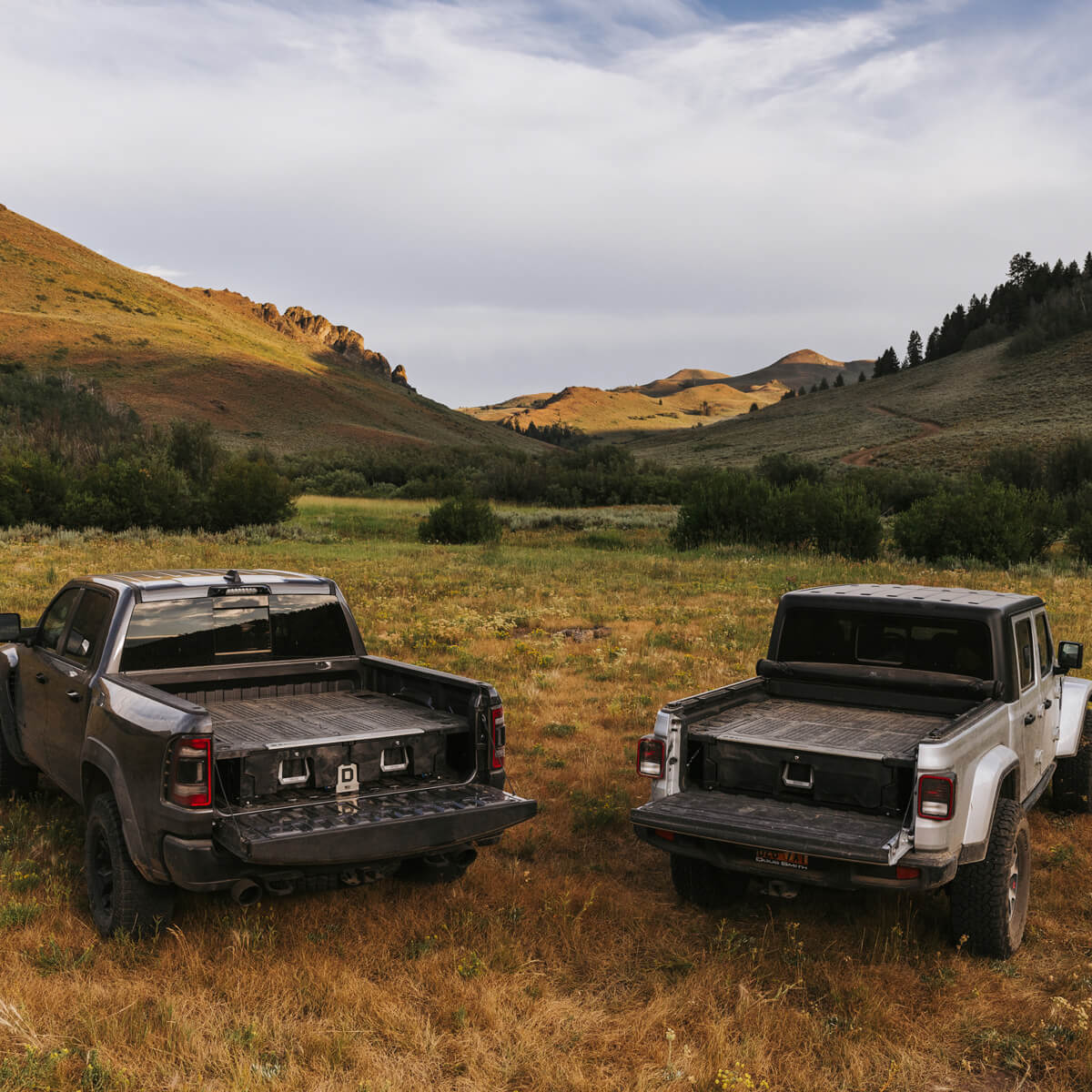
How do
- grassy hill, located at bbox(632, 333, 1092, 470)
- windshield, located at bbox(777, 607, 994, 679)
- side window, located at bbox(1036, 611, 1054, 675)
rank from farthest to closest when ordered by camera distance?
grassy hill, located at bbox(632, 333, 1092, 470) < side window, located at bbox(1036, 611, 1054, 675) < windshield, located at bbox(777, 607, 994, 679)

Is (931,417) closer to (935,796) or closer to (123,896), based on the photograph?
(935,796)

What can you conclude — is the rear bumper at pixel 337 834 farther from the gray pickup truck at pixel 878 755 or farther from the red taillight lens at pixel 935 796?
the red taillight lens at pixel 935 796

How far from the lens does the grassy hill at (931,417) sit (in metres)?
75.5

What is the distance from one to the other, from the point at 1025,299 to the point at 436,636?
14323 cm

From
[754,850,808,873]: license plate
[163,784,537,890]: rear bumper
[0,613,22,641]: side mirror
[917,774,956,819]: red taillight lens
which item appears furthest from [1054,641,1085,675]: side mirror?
[0,613,22,641]: side mirror

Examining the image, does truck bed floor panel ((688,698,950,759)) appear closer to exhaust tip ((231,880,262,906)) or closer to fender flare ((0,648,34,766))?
exhaust tip ((231,880,262,906))

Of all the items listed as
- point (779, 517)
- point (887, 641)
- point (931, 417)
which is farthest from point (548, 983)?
point (931, 417)

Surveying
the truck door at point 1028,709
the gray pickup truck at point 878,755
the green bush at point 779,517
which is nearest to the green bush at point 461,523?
the green bush at point 779,517

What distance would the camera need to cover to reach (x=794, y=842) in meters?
4.36

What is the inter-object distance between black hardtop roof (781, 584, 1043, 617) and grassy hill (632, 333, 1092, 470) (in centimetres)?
6376

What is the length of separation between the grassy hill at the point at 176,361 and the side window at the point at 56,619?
332 ft

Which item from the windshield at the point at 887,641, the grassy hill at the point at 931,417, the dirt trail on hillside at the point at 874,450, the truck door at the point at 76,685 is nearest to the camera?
the truck door at the point at 76,685

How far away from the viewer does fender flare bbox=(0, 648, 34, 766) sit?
6625 millimetres

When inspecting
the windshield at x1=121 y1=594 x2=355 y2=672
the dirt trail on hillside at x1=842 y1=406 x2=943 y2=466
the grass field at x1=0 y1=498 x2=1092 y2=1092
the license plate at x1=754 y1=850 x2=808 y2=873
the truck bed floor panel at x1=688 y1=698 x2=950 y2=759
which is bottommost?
the grass field at x1=0 y1=498 x2=1092 y2=1092
